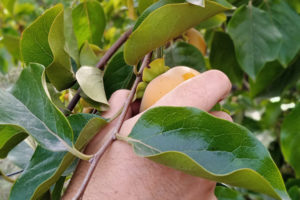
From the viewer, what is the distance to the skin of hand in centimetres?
46

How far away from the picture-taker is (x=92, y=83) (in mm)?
625

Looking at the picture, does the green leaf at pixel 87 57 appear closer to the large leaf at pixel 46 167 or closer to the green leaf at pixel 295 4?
the large leaf at pixel 46 167

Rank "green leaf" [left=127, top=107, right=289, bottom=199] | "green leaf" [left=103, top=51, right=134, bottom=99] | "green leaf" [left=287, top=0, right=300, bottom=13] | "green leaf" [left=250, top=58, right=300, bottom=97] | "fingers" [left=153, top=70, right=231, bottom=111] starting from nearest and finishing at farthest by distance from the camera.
Result: "green leaf" [left=127, top=107, right=289, bottom=199], "fingers" [left=153, top=70, right=231, bottom=111], "green leaf" [left=103, top=51, right=134, bottom=99], "green leaf" [left=287, top=0, right=300, bottom=13], "green leaf" [left=250, top=58, right=300, bottom=97]

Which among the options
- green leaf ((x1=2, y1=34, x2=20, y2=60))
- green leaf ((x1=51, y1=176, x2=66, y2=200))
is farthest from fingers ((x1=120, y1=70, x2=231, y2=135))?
green leaf ((x1=2, y1=34, x2=20, y2=60))

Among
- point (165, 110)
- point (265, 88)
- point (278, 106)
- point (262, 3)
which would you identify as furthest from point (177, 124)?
point (278, 106)

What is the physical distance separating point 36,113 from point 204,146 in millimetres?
230

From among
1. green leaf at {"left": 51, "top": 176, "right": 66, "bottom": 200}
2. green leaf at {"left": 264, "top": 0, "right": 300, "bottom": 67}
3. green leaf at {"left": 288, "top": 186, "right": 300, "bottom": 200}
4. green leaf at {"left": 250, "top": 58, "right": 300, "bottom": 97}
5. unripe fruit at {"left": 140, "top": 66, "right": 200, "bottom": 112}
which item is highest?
unripe fruit at {"left": 140, "top": 66, "right": 200, "bottom": 112}

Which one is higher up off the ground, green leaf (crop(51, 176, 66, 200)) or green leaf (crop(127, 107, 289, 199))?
green leaf (crop(127, 107, 289, 199))

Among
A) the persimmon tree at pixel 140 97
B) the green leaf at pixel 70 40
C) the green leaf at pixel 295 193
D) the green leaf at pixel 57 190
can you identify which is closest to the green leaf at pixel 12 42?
the persimmon tree at pixel 140 97

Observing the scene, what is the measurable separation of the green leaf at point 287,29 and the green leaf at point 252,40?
3 centimetres

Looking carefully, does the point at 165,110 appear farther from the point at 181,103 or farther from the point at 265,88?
the point at 265,88

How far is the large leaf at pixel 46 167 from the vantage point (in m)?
0.48

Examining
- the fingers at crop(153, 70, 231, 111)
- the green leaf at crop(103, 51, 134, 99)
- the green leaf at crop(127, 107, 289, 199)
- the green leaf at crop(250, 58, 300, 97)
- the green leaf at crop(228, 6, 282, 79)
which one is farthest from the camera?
the green leaf at crop(250, 58, 300, 97)

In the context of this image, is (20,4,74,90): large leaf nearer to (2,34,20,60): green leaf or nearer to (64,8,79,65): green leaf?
(64,8,79,65): green leaf
